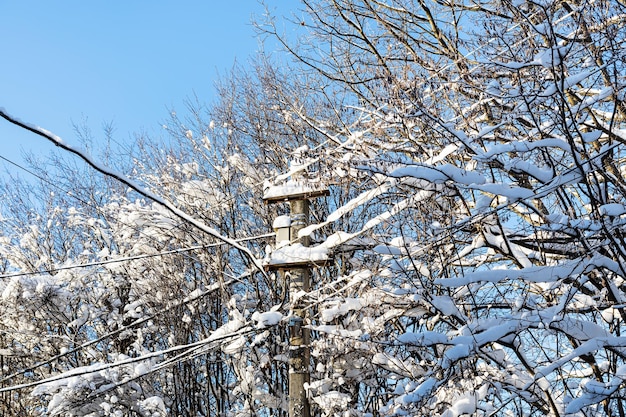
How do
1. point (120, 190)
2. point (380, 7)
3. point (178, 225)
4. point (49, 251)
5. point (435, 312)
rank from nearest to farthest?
point (435, 312), point (380, 7), point (178, 225), point (49, 251), point (120, 190)

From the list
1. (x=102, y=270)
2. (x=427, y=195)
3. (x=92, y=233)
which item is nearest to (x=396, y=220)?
(x=427, y=195)

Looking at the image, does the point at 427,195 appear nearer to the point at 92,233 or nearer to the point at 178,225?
the point at 178,225

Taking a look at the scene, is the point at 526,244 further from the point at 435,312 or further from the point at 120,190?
the point at 120,190

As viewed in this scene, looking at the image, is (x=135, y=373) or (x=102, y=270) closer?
(x=135, y=373)

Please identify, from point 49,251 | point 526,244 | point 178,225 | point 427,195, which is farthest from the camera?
point 49,251

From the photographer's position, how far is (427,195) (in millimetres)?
4648

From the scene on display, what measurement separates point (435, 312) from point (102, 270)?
7.68 meters

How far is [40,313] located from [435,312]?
799 centimetres

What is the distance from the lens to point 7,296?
32.4 feet

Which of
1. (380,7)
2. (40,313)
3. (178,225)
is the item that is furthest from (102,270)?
(380,7)

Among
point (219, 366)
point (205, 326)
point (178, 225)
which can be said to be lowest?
point (219, 366)

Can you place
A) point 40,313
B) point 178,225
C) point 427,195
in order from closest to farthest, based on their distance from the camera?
point 427,195, point 178,225, point 40,313

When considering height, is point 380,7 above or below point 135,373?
above

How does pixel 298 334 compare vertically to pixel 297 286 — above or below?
below
